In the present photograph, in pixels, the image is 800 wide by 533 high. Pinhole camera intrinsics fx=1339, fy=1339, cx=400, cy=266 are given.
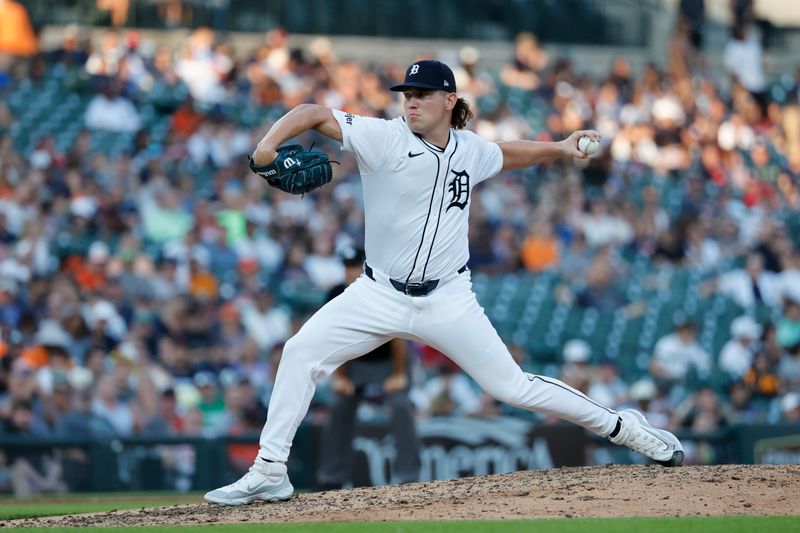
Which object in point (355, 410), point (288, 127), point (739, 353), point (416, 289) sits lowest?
point (739, 353)

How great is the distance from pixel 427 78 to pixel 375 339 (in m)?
1.28

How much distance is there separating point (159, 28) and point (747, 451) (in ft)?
36.1

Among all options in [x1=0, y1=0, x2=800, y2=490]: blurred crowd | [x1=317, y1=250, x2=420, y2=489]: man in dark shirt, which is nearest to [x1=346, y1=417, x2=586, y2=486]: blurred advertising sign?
[x1=0, y1=0, x2=800, y2=490]: blurred crowd

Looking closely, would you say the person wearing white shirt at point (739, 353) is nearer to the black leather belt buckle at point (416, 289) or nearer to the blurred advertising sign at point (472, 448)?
the blurred advertising sign at point (472, 448)

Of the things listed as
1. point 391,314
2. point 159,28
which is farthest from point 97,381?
point 159,28

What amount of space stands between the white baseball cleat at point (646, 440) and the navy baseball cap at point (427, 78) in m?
1.91

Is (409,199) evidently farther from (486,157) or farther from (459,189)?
(486,157)

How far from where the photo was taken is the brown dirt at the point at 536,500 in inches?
242

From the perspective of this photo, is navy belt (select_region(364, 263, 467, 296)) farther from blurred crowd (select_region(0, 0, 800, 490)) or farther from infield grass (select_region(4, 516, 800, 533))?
blurred crowd (select_region(0, 0, 800, 490))

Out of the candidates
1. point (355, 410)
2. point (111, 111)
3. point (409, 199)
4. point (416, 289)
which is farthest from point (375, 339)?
point (111, 111)

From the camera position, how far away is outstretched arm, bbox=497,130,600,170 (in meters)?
6.77

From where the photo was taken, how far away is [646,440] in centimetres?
686

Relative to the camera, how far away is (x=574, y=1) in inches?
880

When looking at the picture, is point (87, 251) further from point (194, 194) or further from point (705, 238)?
point (705, 238)
